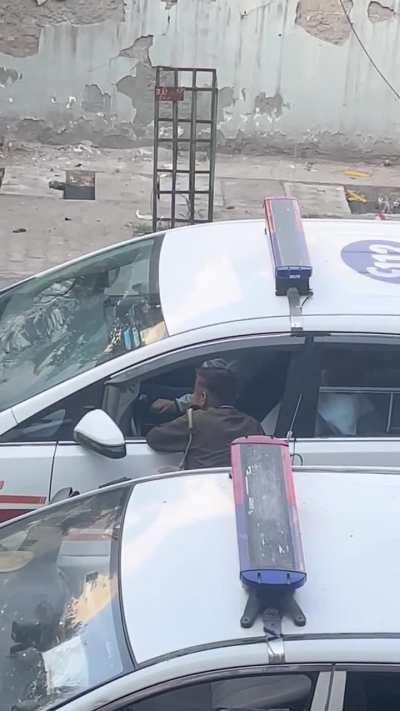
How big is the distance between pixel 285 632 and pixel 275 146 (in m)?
12.4

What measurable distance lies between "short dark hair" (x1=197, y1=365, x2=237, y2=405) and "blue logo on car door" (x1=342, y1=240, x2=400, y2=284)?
2.63 ft

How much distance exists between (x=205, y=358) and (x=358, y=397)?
28.0 inches

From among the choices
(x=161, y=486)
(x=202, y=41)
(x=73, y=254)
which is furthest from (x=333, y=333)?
(x=202, y=41)

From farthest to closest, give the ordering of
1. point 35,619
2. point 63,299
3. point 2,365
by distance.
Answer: point 63,299, point 2,365, point 35,619

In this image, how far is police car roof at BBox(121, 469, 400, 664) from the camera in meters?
2.46

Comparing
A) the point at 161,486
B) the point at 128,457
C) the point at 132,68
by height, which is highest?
the point at 132,68

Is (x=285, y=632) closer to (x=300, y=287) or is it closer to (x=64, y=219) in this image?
(x=300, y=287)

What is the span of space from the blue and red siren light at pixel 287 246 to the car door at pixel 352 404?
0.28 meters

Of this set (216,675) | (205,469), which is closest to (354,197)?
(205,469)

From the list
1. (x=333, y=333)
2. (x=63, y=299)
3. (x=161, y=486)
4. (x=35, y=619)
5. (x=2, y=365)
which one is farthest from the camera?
(x=63, y=299)

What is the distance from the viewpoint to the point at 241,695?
2.54 meters

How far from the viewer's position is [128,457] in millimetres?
4434

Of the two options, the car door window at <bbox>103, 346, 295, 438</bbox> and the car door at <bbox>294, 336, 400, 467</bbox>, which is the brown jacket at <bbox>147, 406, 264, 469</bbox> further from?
the car door at <bbox>294, 336, 400, 467</bbox>

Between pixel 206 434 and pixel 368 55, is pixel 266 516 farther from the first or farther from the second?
pixel 368 55
